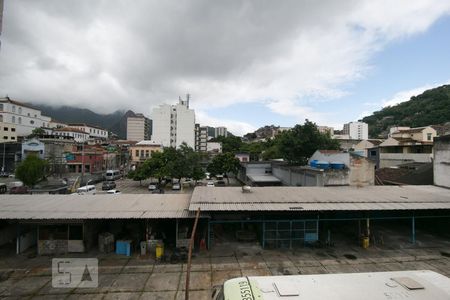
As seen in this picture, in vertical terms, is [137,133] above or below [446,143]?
above

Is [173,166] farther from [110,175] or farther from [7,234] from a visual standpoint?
[7,234]

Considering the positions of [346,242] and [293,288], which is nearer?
[293,288]

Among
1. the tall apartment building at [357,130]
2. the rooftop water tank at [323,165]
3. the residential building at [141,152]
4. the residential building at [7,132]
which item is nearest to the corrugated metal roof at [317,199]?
the rooftop water tank at [323,165]

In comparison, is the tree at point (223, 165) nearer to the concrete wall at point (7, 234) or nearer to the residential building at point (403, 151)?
the residential building at point (403, 151)

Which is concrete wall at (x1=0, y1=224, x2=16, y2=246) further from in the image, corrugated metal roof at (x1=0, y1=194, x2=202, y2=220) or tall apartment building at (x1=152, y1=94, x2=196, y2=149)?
tall apartment building at (x1=152, y1=94, x2=196, y2=149)

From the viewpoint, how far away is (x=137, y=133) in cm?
14575

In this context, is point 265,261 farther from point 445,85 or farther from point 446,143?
point 445,85

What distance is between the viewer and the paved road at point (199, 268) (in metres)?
10.8

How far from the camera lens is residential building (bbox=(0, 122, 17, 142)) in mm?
64812

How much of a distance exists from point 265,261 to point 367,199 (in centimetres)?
863

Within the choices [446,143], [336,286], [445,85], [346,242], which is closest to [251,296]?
[336,286]

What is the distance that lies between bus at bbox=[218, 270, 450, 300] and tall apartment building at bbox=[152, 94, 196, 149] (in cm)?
7605

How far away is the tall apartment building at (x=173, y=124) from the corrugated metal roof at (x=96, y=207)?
63.1 m

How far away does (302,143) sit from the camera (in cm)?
3569
